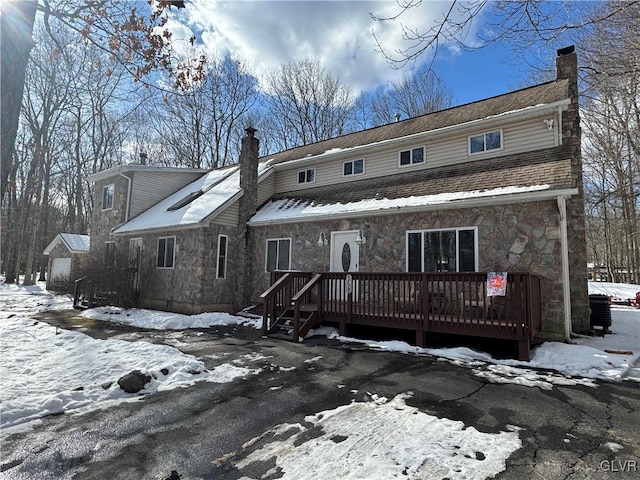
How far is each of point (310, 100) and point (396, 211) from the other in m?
20.2

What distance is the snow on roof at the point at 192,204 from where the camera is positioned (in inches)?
491

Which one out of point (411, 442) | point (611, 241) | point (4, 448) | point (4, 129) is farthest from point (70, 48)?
point (611, 241)

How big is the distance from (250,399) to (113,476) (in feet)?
5.99

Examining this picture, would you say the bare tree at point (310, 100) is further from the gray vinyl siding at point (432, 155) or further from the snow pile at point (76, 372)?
the snow pile at point (76, 372)

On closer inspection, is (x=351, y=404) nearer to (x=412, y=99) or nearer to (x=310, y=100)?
(x=412, y=99)

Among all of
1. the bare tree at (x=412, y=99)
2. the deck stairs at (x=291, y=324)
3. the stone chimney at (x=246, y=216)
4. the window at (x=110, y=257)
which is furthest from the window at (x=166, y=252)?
the bare tree at (x=412, y=99)

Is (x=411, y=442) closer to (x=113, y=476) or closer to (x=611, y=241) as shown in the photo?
(x=113, y=476)

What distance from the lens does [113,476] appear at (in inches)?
113

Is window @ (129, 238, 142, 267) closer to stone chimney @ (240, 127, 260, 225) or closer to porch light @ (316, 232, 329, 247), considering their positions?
stone chimney @ (240, 127, 260, 225)

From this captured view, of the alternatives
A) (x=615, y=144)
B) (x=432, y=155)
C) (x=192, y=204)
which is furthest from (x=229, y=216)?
(x=615, y=144)

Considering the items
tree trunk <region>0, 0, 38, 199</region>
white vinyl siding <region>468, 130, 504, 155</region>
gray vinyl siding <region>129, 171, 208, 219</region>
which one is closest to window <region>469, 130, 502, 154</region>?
white vinyl siding <region>468, 130, 504, 155</region>

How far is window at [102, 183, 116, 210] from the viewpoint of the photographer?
17203 mm

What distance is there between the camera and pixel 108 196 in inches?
690

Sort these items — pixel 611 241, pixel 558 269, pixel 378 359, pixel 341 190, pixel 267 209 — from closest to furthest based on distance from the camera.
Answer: pixel 378 359
pixel 558 269
pixel 341 190
pixel 267 209
pixel 611 241
